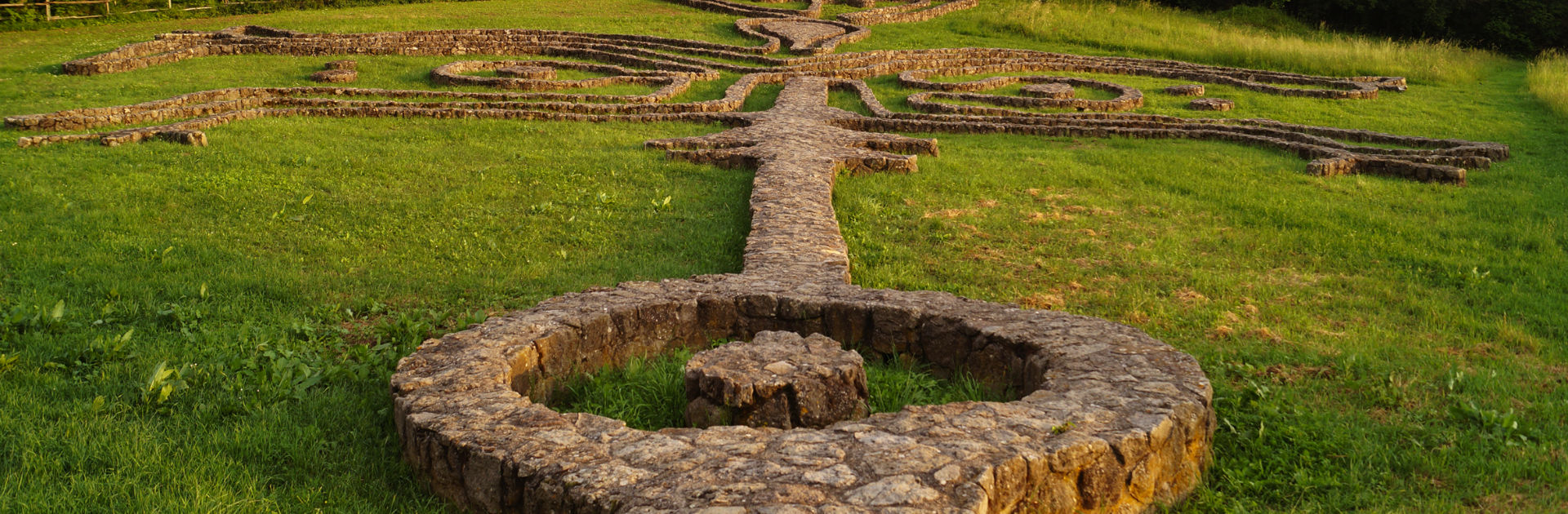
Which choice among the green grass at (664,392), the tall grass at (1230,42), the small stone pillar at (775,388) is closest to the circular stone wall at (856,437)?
the green grass at (664,392)

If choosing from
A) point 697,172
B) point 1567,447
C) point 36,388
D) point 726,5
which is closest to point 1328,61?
point 726,5

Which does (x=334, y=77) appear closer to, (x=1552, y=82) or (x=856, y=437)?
(x=856, y=437)

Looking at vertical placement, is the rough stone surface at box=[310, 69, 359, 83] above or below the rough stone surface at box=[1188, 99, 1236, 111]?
below

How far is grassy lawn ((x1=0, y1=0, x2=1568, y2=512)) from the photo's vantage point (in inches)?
179

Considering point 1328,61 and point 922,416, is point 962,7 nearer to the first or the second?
point 1328,61

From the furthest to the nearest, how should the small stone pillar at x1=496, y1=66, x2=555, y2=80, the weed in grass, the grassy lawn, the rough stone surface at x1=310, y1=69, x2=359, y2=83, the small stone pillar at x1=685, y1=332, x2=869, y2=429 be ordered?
the small stone pillar at x1=496, y1=66, x2=555, y2=80 < the rough stone surface at x1=310, y1=69, x2=359, y2=83 < the weed in grass < the small stone pillar at x1=685, y1=332, x2=869, y2=429 < the grassy lawn

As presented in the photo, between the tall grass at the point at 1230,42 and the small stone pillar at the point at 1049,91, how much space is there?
6.86 meters

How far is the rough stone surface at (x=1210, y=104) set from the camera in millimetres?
16562

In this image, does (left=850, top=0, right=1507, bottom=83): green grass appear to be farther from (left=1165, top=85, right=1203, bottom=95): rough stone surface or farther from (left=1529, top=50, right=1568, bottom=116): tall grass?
(left=1165, top=85, right=1203, bottom=95): rough stone surface

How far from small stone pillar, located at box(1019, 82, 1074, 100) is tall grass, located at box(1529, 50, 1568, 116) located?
715cm

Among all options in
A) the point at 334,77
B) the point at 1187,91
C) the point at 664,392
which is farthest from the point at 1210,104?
the point at 664,392

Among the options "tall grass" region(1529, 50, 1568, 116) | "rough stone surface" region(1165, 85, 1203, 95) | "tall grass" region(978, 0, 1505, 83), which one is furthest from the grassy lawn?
"tall grass" region(978, 0, 1505, 83)

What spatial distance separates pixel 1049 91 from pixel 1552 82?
9.36 meters

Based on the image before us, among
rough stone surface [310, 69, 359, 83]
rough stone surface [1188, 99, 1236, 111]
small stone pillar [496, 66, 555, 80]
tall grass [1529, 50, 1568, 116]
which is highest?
tall grass [1529, 50, 1568, 116]
